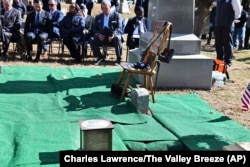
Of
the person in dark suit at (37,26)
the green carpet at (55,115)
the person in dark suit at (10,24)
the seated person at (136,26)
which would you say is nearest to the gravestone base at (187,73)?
the green carpet at (55,115)

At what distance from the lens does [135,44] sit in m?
9.61

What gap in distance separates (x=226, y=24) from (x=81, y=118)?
4.36 meters

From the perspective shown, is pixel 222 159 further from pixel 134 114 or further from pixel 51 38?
pixel 51 38

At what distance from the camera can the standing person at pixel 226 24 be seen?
836 centimetres

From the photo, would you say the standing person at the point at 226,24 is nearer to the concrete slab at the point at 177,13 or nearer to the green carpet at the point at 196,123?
the concrete slab at the point at 177,13

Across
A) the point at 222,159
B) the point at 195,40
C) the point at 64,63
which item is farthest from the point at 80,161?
the point at 64,63

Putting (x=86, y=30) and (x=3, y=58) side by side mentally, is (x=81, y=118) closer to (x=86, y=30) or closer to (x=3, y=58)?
(x=3, y=58)

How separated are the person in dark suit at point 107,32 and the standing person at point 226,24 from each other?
212 centimetres

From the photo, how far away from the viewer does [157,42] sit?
266 inches

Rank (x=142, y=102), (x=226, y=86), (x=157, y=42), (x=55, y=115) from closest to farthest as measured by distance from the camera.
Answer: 1. (x=55, y=115)
2. (x=142, y=102)
3. (x=157, y=42)
4. (x=226, y=86)

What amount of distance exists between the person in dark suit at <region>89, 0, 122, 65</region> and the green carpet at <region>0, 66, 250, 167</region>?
1.86 metres

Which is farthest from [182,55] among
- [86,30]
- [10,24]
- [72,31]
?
[10,24]

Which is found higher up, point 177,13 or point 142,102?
point 177,13

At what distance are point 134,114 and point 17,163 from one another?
2034mm
